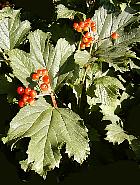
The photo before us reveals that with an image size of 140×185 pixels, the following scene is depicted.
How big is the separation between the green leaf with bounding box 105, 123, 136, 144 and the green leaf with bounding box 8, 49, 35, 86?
0.57 m

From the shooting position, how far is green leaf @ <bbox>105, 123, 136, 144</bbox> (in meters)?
2.11

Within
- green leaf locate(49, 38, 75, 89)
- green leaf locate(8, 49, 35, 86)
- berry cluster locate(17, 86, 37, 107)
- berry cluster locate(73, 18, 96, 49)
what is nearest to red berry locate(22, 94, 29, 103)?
berry cluster locate(17, 86, 37, 107)

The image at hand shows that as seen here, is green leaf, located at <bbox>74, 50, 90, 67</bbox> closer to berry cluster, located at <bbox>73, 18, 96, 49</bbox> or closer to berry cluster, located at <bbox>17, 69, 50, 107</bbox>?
berry cluster, located at <bbox>73, 18, 96, 49</bbox>

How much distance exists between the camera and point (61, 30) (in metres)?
2.32

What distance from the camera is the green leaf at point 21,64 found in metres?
2.01

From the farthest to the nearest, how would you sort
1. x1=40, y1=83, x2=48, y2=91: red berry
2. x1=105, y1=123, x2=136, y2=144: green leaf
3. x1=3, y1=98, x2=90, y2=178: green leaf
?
x1=105, y1=123, x2=136, y2=144: green leaf, x1=40, y1=83, x2=48, y2=91: red berry, x1=3, y1=98, x2=90, y2=178: green leaf

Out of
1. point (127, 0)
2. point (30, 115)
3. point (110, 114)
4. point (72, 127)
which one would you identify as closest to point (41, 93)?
point (30, 115)

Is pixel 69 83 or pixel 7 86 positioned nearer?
pixel 69 83

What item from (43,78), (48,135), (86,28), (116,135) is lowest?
(116,135)

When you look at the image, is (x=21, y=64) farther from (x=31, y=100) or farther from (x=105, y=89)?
(x=105, y=89)

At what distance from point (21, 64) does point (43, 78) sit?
160 mm

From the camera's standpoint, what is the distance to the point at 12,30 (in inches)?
90.5

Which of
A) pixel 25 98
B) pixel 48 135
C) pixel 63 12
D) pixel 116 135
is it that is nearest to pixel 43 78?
pixel 25 98

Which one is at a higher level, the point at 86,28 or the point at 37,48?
the point at 86,28
